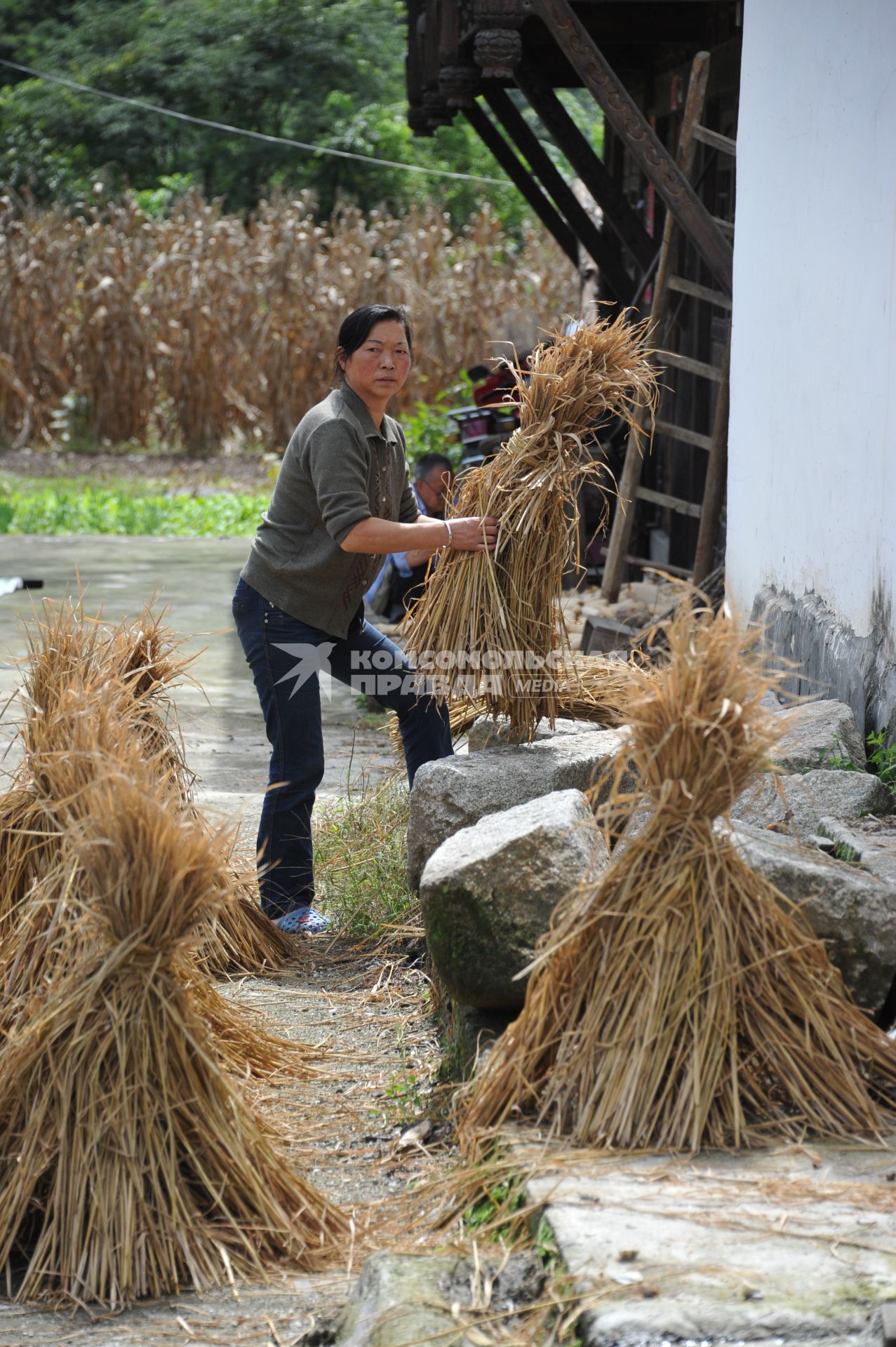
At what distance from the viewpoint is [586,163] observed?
7809 mm

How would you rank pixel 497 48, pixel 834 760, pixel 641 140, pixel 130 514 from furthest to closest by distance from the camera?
1. pixel 130 514
2. pixel 497 48
3. pixel 641 140
4. pixel 834 760

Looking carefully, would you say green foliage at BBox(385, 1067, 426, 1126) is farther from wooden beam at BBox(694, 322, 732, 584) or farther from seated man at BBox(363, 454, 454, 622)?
wooden beam at BBox(694, 322, 732, 584)

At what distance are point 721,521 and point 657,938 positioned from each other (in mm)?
4753

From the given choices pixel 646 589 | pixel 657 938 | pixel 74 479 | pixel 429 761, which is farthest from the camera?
pixel 74 479

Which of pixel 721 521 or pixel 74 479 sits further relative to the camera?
pixel 74 479

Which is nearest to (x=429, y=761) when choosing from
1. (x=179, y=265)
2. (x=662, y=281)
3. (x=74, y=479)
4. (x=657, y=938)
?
(x=657, y=938)

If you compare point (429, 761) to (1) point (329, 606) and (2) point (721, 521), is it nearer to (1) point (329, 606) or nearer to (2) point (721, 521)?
(1) point (329, 606)

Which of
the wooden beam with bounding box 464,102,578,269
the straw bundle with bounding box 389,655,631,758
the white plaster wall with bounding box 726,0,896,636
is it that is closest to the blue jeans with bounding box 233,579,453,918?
the straw bundle with bounding box 389,655,631,758

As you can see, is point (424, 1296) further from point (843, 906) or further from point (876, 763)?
point (876, 763)

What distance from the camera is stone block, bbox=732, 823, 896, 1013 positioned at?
267 centimetres

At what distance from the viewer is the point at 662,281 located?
277 inches

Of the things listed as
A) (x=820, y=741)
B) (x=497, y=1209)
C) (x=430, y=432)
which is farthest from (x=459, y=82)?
(x=497, y=1209)

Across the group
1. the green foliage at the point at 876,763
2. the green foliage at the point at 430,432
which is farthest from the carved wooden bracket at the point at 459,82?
the green foliage at the point at 876,763

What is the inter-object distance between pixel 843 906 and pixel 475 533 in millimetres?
1339
